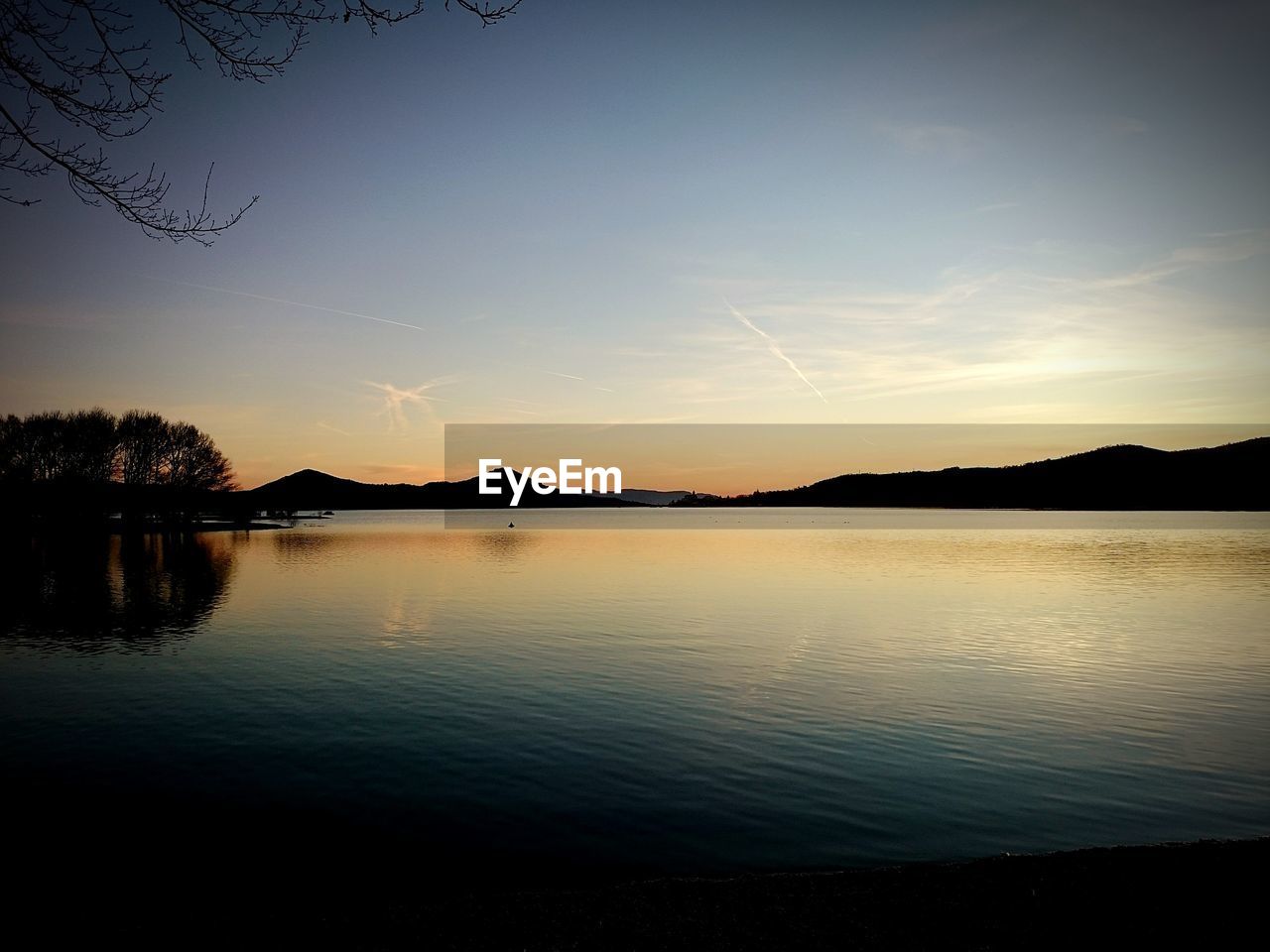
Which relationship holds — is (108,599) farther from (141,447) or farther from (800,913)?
(141,447)

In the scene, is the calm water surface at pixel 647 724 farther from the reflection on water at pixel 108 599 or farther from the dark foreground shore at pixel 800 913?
the dark foreground shore at pixel 800 913

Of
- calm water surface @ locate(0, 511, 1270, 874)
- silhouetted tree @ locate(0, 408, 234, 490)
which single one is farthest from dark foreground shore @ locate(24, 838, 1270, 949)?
silhouetted tree @ locate(0, 408, 234, 490)

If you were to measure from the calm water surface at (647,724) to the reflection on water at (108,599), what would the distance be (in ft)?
1.47

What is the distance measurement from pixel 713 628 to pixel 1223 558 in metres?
73.8

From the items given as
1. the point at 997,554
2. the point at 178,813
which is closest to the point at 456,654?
the point at 178,813

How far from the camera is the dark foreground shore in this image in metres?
7.93

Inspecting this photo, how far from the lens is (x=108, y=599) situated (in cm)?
4666

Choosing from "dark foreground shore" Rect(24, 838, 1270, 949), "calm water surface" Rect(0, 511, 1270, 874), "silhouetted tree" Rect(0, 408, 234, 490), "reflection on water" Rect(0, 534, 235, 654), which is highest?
"silhouetted tree" Rect(0, 408, 234, 490)

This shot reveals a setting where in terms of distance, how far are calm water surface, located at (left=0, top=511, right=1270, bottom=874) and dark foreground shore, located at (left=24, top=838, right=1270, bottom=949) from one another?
8.87 feet

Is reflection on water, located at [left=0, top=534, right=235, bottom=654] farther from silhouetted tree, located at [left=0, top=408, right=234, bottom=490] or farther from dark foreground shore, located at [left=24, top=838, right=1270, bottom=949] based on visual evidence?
silhouetted tree, located at [left=0, top=408, right=234, bottom=490]

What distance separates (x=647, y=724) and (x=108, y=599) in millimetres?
41635

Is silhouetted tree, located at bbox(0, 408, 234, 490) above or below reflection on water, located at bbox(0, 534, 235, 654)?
above

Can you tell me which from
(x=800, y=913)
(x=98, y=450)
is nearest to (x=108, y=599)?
(x=800, y=913)

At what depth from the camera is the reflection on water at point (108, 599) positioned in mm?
33219
